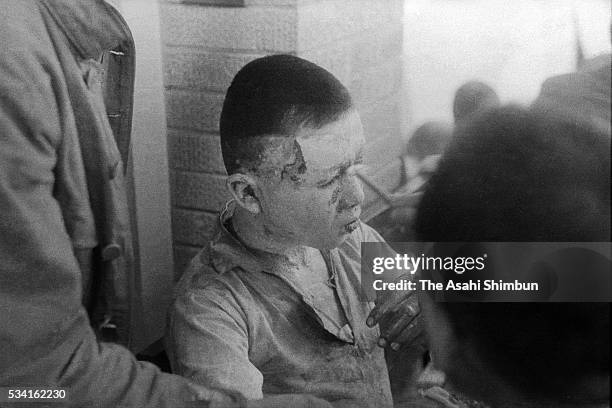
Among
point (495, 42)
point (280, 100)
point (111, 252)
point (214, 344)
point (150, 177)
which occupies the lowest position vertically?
point (214, 344)

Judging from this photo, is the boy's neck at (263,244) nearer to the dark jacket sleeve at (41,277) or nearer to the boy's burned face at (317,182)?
the boy's burned face at (317,182)

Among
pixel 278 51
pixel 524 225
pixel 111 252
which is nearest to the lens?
pixel 524 225

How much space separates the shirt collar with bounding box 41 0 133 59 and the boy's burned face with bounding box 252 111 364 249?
14.3 inches

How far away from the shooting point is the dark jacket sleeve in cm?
120

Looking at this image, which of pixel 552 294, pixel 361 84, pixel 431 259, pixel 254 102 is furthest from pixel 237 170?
pixel 552 294

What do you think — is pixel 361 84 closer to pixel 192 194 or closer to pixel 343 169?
pixel 343 169

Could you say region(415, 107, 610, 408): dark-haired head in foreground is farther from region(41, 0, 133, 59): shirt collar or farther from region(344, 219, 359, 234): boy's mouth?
region(41, 0, 133, 59): shirt collar

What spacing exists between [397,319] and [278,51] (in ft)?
1.74

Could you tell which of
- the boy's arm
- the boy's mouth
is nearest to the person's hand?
the boy's mouth

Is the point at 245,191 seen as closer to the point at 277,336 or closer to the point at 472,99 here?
the point at 277,336

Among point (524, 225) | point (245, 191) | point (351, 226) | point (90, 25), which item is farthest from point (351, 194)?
point (90, 25)

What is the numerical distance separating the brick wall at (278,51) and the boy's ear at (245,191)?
4 centimetres

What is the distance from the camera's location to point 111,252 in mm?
1346

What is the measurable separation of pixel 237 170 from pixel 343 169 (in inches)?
7.7
